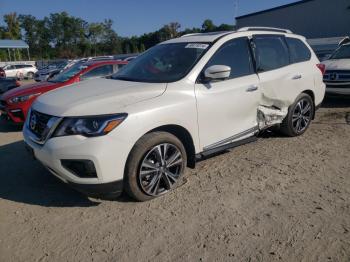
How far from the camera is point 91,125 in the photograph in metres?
3.12

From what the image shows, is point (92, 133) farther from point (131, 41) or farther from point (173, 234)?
point (131, 41)

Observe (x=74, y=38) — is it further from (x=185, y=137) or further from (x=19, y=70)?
(x=185, y=137)

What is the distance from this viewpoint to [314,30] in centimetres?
2200

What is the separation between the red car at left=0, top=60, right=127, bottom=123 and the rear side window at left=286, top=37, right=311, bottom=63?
4529mm

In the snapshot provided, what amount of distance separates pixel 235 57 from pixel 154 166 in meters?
1.91

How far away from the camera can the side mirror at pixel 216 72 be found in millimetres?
3719

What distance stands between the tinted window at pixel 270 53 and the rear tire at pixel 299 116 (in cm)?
72

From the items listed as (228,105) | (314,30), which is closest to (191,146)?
(228,105)

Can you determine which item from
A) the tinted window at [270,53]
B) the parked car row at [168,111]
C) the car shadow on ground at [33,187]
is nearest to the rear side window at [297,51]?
the parked car row at [168,111]

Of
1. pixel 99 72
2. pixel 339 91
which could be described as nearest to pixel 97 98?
pixel 99 72

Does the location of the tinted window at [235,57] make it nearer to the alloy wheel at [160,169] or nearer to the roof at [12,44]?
the alloy wheel at [160,169]

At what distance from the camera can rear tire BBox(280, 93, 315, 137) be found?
208 inches

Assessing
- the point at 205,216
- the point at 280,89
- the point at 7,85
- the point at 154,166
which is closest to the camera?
the point at 205,216

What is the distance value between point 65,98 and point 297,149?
3489 mm
